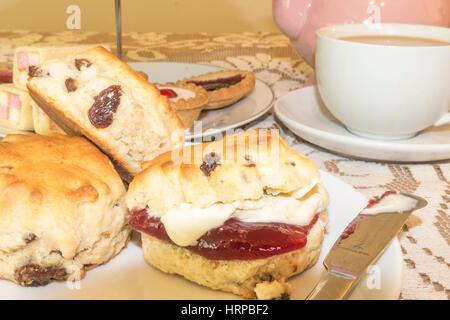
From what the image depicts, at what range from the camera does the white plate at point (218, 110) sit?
1.45 m

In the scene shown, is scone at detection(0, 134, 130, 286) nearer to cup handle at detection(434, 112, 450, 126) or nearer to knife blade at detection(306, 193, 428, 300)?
knife blade at detection(306, 193, 428, 300)

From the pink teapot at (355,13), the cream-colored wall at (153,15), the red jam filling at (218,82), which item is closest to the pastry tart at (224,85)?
the red jam filling at (218,82)

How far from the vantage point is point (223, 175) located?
802 millimetres

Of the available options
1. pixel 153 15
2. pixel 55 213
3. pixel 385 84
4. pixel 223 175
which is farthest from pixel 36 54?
pixel 153 15

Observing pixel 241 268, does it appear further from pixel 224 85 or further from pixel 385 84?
pixel 224 85

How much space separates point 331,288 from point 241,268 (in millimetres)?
157

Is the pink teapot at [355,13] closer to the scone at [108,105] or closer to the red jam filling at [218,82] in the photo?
the red jam filling at [218,82]

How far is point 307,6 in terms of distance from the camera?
1.64m

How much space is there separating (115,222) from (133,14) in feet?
12.5

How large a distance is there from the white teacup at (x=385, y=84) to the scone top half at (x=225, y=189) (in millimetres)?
557

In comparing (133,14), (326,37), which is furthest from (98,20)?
(326,37)

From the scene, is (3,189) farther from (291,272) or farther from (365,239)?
(365,239)

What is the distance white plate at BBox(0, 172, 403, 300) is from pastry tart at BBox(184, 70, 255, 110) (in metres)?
0.83
